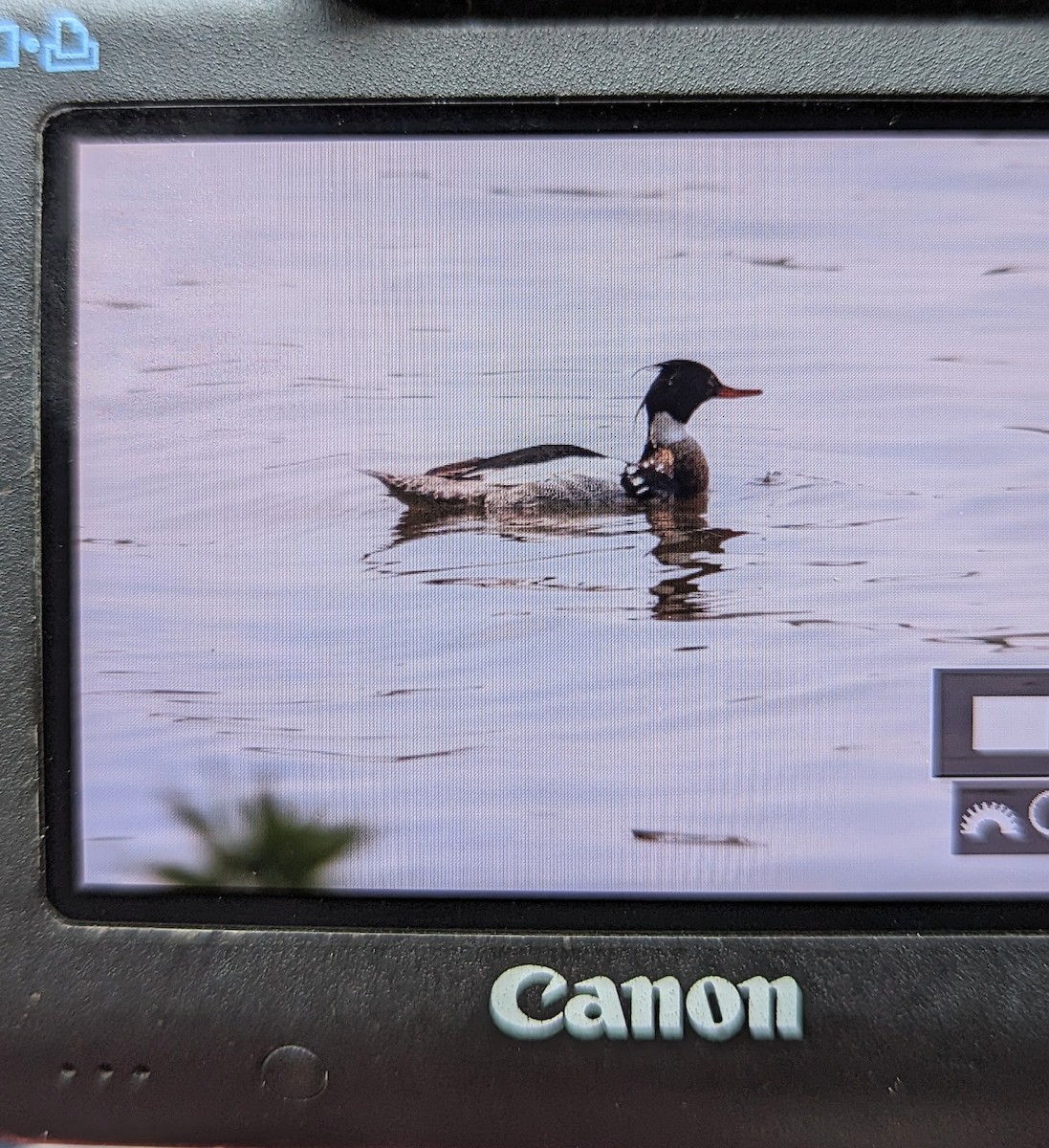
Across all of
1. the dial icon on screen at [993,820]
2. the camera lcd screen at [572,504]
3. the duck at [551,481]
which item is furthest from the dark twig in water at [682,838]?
the duck at [551,481]

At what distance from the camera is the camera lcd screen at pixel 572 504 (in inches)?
40.3

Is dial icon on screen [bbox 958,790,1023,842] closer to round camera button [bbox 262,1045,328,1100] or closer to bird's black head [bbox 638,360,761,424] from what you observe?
bird's black head [bbox 638,360,761,424]

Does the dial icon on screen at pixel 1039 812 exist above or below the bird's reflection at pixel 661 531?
below

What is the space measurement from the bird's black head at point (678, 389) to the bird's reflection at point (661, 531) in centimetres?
10

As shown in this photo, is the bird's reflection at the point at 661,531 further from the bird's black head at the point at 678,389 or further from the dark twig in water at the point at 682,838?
the dark twig in water at the point at 682,838

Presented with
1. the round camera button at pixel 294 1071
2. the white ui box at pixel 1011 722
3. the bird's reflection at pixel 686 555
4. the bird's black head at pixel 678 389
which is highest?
the bird's black head at pixel 678 389

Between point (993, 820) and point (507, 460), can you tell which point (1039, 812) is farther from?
point (507, 460)

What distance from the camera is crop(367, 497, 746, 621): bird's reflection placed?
3.39 ft

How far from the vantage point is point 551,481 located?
40.8 inches

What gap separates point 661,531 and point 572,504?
10 centimetres

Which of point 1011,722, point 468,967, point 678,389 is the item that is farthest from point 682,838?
point 678,389

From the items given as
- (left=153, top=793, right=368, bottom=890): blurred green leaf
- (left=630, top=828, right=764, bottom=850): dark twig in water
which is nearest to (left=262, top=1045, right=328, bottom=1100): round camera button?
(left=153, top=793, right=368, bottom=890): blurred green leaf

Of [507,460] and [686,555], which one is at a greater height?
[507,460]

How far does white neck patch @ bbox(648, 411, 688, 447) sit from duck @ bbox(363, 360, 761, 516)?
26mm
